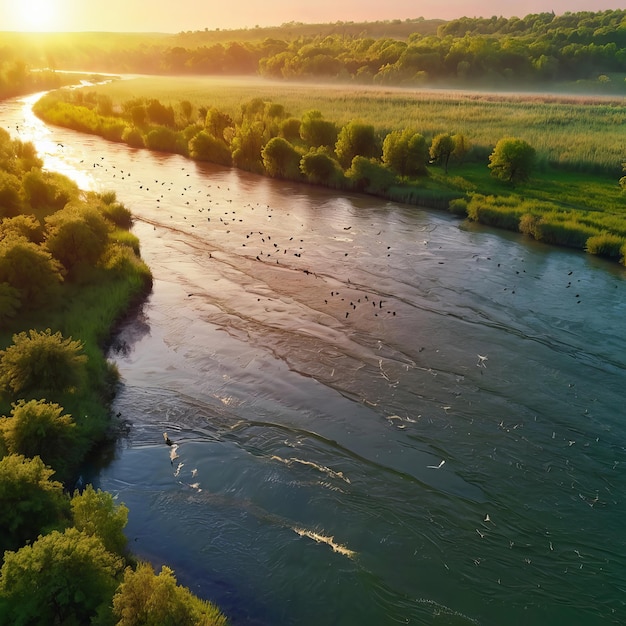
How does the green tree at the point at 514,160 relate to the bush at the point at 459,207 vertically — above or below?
above

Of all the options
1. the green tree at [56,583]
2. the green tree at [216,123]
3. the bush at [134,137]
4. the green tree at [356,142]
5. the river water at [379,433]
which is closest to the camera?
the green tree at [56,583]

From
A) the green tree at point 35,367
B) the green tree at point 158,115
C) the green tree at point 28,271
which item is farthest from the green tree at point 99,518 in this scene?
the green tree at point 158,115

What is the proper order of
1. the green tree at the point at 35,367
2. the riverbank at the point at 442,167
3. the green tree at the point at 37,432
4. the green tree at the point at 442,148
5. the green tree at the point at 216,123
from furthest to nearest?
the green tree at the point at 216,123 < the green tree at the point at 442,148 < the riverbank at the point at 442,167 < the green tree at the point at 35,367 < the green tree at the point at 37,432

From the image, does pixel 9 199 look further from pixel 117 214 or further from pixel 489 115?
pixel 489 115

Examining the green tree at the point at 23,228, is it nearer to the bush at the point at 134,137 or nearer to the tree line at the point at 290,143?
the tree line at the point at 290,143

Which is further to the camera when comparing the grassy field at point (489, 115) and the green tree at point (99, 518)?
the grassy field at point (489, 115)

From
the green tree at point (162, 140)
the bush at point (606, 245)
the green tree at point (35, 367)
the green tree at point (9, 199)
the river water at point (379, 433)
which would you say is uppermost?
the green tree at point (9, 199)

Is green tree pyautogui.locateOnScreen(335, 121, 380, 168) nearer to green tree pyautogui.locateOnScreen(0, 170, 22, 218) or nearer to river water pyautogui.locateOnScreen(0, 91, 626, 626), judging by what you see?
river water pyautogui.locateOnScreen(0, 91, 626, 626)
